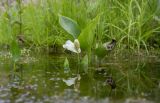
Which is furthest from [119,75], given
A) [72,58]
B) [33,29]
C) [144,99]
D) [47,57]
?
[33,29]

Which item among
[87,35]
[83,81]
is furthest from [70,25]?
[83,81]

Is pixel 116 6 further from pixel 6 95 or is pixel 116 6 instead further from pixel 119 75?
pixel 6 95

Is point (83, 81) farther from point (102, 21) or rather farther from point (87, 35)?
point (102, 21)

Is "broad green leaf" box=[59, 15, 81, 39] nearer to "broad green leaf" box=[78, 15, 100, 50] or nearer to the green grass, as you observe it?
"broad green leaf" box=[78, 15, 100, 50]

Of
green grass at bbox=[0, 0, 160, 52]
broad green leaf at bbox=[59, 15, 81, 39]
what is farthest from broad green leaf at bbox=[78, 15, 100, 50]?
green grass at bbox=[0, 0, 160, 52]

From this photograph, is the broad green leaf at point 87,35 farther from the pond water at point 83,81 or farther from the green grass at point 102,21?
the green grass at point 102,21

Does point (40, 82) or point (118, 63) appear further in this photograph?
point (118, 63)
